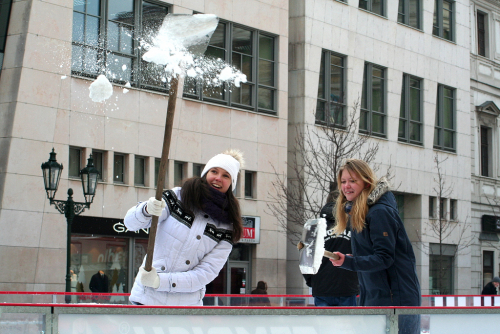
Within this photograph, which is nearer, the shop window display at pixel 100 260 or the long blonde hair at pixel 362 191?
the long blonde hair at pixel 362 191

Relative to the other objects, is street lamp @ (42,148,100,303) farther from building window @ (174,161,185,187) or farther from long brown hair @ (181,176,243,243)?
long brown hair @ (181,176,243,243)

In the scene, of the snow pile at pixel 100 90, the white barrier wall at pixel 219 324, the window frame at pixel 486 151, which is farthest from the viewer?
the window frame at pixel 486 151

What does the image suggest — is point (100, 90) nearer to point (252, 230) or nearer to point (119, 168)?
point (119, 168)

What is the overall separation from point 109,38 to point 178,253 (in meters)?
15.5

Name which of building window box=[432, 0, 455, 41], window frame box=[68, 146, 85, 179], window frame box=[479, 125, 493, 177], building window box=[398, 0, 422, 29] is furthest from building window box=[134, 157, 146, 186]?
window frame box=[479, 125, 493, 177]

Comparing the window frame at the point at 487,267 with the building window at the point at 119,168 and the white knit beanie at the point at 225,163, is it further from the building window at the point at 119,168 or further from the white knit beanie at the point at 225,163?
the white knit beanie at the point at 225,163

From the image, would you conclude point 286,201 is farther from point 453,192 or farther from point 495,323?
point 495,323

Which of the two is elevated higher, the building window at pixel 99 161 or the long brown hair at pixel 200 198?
the building window at pixel 99 161

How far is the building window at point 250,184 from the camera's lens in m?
25.3

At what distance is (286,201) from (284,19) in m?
5.65

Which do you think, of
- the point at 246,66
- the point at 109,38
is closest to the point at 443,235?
the point at 246,66

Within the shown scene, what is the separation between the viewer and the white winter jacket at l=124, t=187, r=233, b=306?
18.5 feet

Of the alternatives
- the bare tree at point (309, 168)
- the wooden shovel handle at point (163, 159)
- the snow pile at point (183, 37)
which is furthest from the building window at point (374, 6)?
the wooden shovel handle at point (163, 159)

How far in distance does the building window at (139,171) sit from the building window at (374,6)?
11.4 metres
